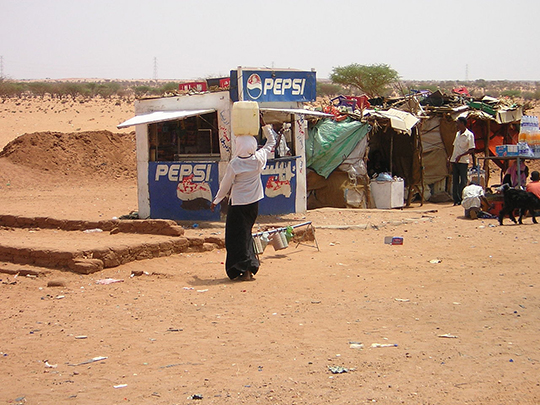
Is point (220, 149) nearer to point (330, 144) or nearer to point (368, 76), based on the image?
point (330, 144)

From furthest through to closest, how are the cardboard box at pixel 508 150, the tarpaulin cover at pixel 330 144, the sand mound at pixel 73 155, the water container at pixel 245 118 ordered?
the sand mound at pixel 73 155
the tarpaulin cover at pixel 330 144
the cardboard box at pixel 508 150
the water container at pixel 245 118

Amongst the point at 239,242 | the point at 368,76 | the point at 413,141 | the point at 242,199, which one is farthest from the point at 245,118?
the point at 368,76

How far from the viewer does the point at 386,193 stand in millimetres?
14148

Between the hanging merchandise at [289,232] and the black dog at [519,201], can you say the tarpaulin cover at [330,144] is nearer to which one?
the black dog at [519,201]

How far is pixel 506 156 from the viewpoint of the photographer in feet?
39.9

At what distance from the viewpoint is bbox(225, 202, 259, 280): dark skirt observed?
7.25m

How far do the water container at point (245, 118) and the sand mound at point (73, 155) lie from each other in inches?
553

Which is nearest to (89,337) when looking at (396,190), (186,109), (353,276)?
(353,276)

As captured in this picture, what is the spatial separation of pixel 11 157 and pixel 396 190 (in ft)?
42.6

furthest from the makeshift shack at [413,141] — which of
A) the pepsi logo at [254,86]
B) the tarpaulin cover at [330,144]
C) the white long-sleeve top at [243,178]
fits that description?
the white long-sleeve top at [243,178]

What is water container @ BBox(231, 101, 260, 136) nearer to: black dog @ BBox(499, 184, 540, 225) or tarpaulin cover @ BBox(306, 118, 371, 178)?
black dog @ BBox(499, 184, 540, 225)

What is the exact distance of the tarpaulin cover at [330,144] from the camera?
44.7 feet

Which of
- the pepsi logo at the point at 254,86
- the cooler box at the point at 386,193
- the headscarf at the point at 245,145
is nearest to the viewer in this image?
the headscarf at the point at 245,145

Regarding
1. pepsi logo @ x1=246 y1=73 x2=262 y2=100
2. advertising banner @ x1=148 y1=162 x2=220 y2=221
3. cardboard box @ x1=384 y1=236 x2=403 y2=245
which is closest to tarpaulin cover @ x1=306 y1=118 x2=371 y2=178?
pepsi logo @ x1=246 y1=73 x2=262 y2=100
